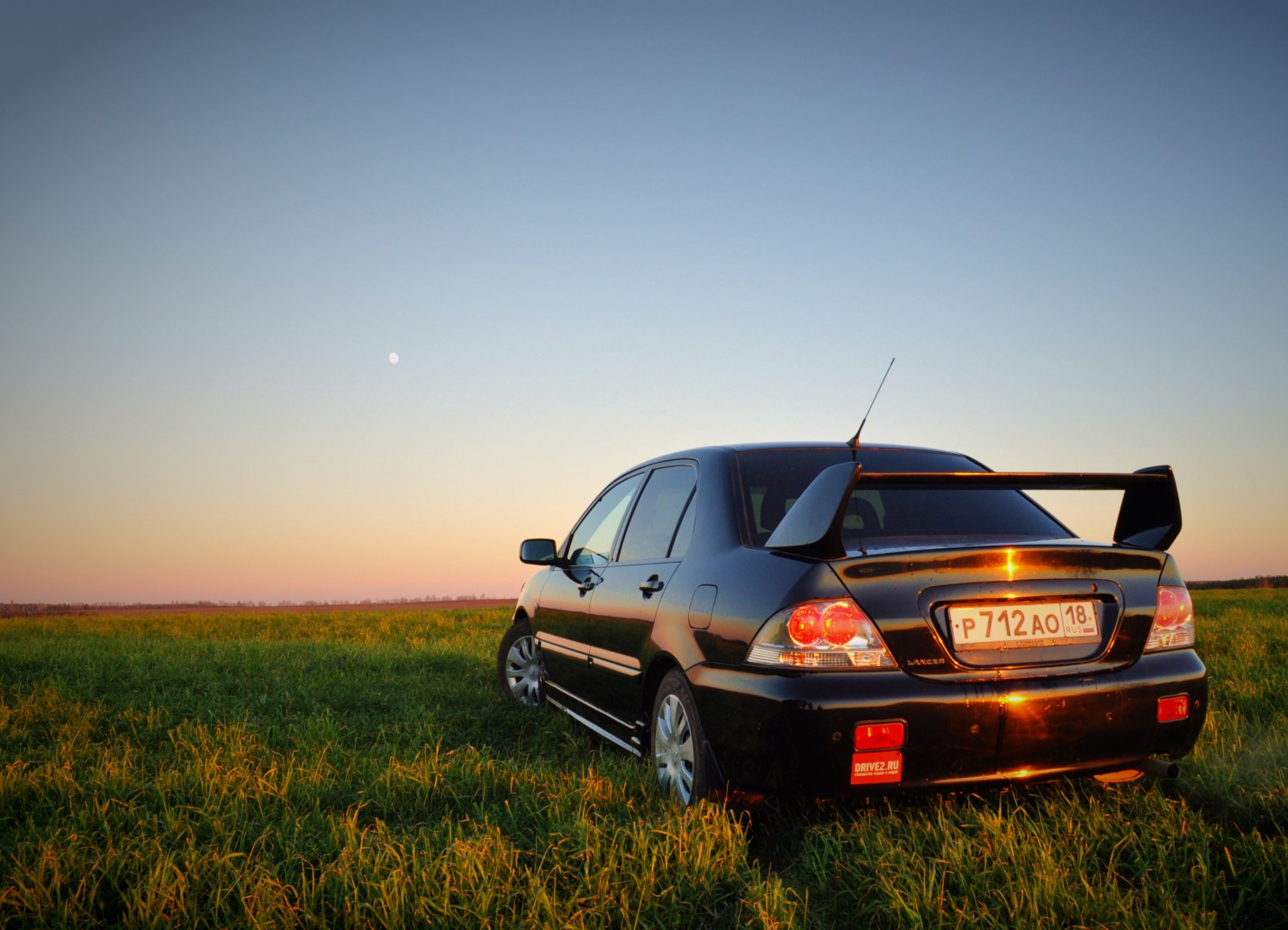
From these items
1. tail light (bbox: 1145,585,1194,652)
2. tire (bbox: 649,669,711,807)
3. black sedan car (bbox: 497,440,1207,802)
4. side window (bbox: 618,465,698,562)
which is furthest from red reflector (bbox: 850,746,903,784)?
side window (bbox: 618,465,698,562)

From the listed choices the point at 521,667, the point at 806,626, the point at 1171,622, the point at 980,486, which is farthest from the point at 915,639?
the point at 521,667

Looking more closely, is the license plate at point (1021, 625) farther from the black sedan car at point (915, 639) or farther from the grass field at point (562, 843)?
the grass field at point (562, 843)

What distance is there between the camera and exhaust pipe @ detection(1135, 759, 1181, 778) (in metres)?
3.12

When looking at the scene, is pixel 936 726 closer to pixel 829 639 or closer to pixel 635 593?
pixel 829 639

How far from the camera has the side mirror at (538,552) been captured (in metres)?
5.73

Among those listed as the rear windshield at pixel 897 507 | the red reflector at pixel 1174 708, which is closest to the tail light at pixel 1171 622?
the red reflector at pixel 1174 708

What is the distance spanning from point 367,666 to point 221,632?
5.88 metres

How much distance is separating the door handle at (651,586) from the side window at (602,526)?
931 millimetres

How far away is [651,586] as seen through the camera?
408 cm

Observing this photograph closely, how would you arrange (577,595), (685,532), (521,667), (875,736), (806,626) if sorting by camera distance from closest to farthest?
(875,736)
(806,626)
(685,532)
(577,595)
(521,667)

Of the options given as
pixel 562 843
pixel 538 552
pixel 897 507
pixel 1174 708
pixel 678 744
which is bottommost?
pixel 562 843

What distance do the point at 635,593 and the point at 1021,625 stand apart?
5.95ft

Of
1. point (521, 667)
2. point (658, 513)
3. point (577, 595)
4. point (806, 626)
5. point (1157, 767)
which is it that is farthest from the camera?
point (521, 667)

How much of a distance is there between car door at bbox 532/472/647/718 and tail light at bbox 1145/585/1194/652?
258cm
